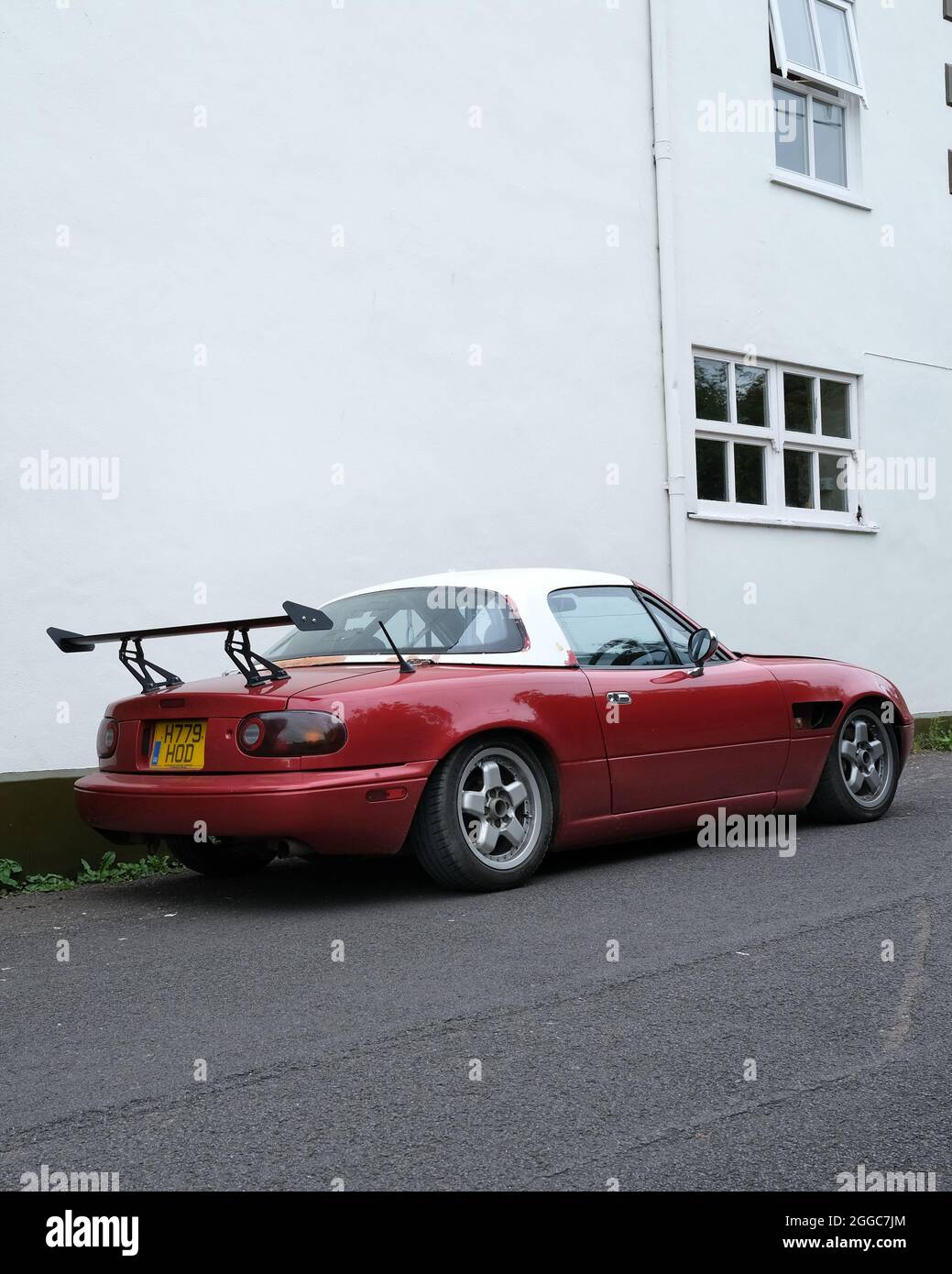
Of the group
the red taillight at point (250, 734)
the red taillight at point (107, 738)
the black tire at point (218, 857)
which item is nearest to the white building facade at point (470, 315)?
the black tire at point (218, 857)

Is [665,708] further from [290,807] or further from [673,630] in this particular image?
[290,807]

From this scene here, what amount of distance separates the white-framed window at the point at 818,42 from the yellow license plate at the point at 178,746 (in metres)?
9.28

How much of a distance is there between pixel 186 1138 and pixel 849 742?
Answer: 522 cm

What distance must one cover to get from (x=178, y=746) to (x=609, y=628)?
6.94 ft

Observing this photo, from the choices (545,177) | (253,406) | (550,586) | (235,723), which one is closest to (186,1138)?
(235,723)

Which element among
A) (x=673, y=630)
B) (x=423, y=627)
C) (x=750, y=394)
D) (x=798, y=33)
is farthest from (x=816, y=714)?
(x=798, y=33)

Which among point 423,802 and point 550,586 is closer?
point 423,802

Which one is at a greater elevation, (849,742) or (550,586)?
(550,586)

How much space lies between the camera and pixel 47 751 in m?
7.48

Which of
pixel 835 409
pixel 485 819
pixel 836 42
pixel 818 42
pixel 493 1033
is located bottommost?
pixel 493 1033

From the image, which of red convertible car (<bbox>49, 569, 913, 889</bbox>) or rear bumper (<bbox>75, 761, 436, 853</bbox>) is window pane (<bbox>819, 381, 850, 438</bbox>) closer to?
red convertible car (<bbox>49, 569, 913, 889</bbox>)

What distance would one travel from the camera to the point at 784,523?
471 inches

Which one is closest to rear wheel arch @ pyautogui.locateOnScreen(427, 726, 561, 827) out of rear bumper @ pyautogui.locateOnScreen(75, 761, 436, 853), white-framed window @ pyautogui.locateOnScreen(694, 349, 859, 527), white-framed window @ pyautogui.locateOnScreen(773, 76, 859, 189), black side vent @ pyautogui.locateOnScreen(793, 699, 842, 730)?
rear bumper @ pyautogui.locateOnScreen(75, 761, 436, 853)

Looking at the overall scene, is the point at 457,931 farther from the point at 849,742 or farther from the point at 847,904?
the point at 849,742
